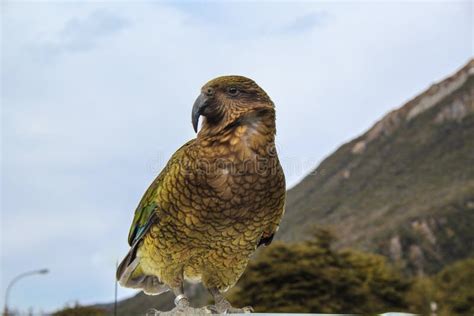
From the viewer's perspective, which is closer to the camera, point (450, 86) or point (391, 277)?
point (391, 277)

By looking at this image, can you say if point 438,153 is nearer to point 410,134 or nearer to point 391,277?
point 410,134

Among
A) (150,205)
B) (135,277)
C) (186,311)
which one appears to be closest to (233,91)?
(150,205)

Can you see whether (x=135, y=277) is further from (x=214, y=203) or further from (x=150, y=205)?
(x=214, y=203)

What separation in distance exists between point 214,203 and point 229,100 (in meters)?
0.87

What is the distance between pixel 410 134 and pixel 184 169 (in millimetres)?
89354

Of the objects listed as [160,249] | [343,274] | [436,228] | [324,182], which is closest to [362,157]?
[324,182]

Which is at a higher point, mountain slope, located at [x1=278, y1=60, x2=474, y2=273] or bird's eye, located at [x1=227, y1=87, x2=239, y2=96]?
mountain slope, located at [x1=278, y1=60, x2=474, y2=273]

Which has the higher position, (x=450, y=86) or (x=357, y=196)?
(x=450, y=86)

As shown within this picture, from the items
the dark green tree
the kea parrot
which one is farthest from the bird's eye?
the dark green tree

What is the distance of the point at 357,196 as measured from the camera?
78812mm

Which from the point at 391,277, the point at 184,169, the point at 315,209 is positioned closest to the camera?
the point at 184,169

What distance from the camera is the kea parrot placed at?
5.68 meters

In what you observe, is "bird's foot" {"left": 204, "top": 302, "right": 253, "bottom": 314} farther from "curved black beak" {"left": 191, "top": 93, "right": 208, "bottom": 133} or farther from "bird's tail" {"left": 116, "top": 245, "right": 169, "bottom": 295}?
"curved black beak" {"left": 191, "top": 93, "right": 208, "bottom": 133}

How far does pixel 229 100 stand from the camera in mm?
5668
